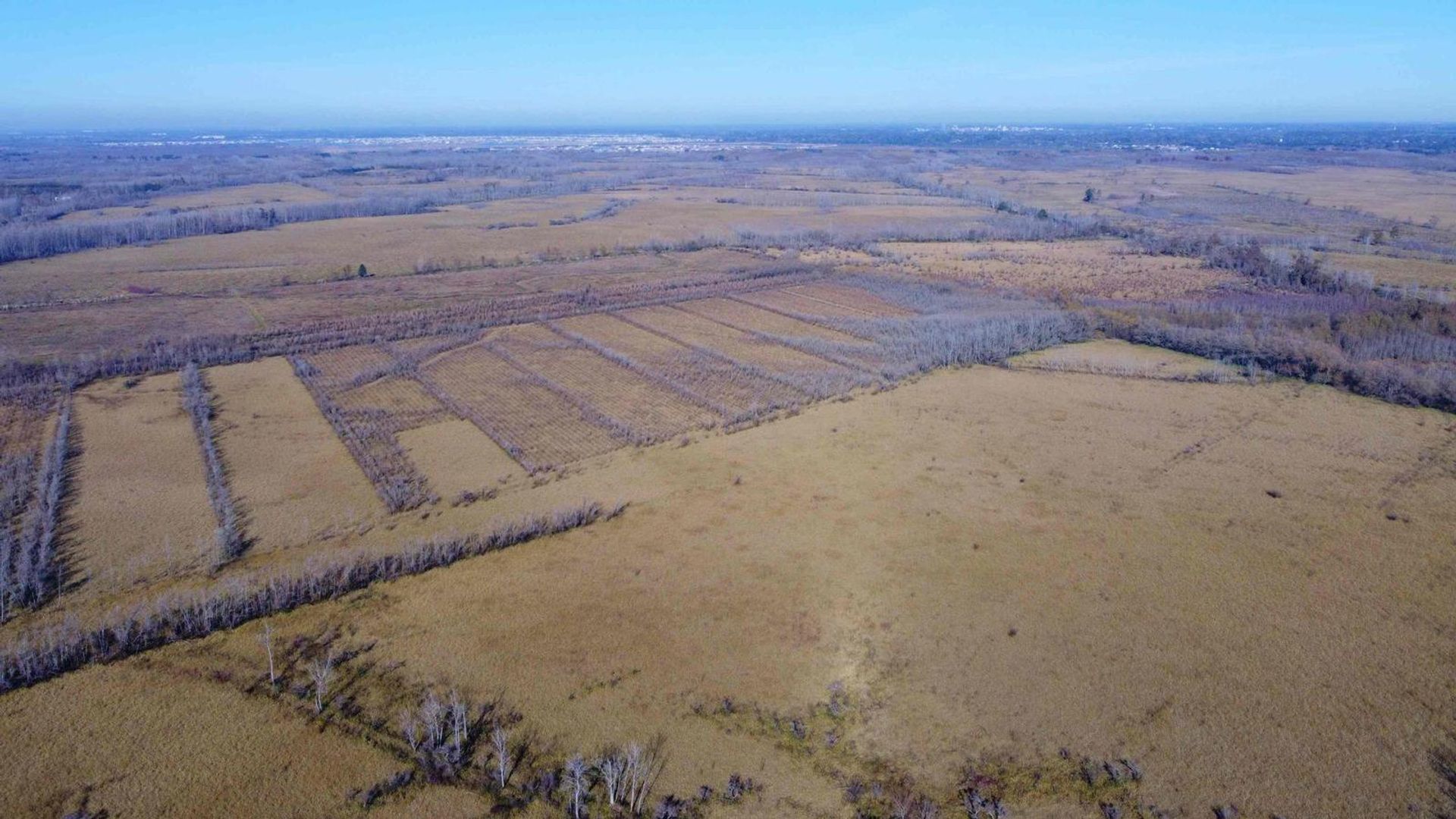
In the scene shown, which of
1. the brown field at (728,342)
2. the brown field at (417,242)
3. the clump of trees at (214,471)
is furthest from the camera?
the brown field at (417,242)

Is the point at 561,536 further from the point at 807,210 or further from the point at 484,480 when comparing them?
the point at 807,210

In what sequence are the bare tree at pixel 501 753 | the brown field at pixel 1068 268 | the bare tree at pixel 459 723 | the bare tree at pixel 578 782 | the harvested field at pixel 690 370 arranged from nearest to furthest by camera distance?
the bare tree at pixel 578 782, the bare tree at pixel 501 753, the bare tree at pixel 459 723, the harvested field at pixel 690 370, the brown field at pixel 1068 268

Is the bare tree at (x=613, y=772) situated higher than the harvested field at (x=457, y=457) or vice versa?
the harvested field at (x=457, y=457)

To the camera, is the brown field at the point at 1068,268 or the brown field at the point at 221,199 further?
the brown field at the point at 221,199

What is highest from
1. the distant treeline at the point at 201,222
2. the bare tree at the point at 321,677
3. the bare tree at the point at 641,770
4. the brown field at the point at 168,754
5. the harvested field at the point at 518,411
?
the distant treeline at the point at 201,222

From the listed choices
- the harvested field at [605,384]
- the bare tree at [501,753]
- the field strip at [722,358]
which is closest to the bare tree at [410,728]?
the bare tree at [501,753]

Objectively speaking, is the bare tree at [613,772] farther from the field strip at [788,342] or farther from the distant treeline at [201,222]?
the distant treeline at [201,222]

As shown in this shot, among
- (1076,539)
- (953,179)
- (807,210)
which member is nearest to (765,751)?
(1076,539)
